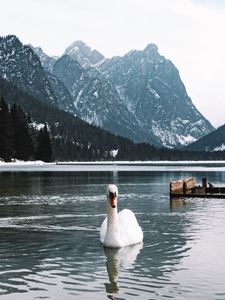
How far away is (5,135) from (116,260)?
539 feet

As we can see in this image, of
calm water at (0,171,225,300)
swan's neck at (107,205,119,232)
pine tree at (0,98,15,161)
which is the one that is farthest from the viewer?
pine tree at (0,98,15,161)

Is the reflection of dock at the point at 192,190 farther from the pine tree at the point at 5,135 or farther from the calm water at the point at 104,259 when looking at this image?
the pine tree at the point at 5,135

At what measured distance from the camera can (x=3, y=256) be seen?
23828 millimetres

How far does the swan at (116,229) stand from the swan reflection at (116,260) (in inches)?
10.8

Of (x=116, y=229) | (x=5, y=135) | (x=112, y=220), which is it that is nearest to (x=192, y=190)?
(x=116, y=229)

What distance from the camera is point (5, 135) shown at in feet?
600

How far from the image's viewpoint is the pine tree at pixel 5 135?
182000 millimetres

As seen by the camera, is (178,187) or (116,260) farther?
(178,187)

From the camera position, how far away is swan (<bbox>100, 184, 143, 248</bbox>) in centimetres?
2459

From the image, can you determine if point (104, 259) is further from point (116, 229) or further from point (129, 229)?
point (129, 229)

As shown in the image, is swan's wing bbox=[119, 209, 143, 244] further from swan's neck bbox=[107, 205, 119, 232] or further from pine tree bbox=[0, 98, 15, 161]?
pine tree bbox=[0, 98, 15, 161]

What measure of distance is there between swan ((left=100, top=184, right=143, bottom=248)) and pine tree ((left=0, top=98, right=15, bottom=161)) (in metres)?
159

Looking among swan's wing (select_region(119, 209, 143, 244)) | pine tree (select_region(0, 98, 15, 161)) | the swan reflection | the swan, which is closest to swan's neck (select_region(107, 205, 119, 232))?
the swan

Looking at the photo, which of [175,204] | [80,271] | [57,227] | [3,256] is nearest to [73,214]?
[57,227]
